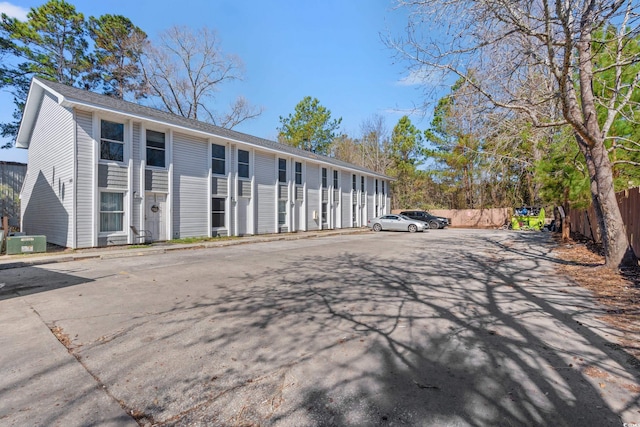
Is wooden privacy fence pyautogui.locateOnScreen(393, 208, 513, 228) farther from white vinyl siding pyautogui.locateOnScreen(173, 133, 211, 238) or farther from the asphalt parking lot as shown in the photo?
the asphalt parking lot

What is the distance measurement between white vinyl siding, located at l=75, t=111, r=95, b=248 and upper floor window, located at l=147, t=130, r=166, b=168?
7.20ft

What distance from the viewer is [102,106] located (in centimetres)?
1228

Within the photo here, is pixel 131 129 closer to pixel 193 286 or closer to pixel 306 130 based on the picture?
pixel 193 286

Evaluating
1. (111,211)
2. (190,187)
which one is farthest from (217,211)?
(111,211)

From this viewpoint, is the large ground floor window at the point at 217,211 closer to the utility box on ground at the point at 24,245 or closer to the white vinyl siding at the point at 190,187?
the white vinyl siding at the point at 190,187

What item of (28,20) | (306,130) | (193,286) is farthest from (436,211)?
(28,20)

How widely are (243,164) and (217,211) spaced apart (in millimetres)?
3341

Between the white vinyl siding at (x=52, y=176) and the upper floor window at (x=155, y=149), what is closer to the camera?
the white vinyl siding at (x=52, y=176)

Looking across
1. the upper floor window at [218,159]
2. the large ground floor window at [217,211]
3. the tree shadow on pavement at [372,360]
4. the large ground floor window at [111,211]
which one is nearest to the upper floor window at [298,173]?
the upper floor window at [218,159]

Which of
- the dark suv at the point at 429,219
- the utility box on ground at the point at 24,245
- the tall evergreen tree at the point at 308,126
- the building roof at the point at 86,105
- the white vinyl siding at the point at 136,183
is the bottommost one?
the utility box on ground at the point at 24,245

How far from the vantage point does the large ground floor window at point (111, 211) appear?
12.9 meters

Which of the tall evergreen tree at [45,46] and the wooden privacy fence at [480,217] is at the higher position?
the tall evergreen tree at [45,46]

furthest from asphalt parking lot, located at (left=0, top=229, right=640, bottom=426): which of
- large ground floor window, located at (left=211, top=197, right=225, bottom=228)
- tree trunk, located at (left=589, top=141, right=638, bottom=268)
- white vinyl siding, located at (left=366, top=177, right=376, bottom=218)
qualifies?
white vinyl siding, located at (left=366, top=177, right=376, bottom=218)

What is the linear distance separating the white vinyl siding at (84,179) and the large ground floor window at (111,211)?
0.47m
